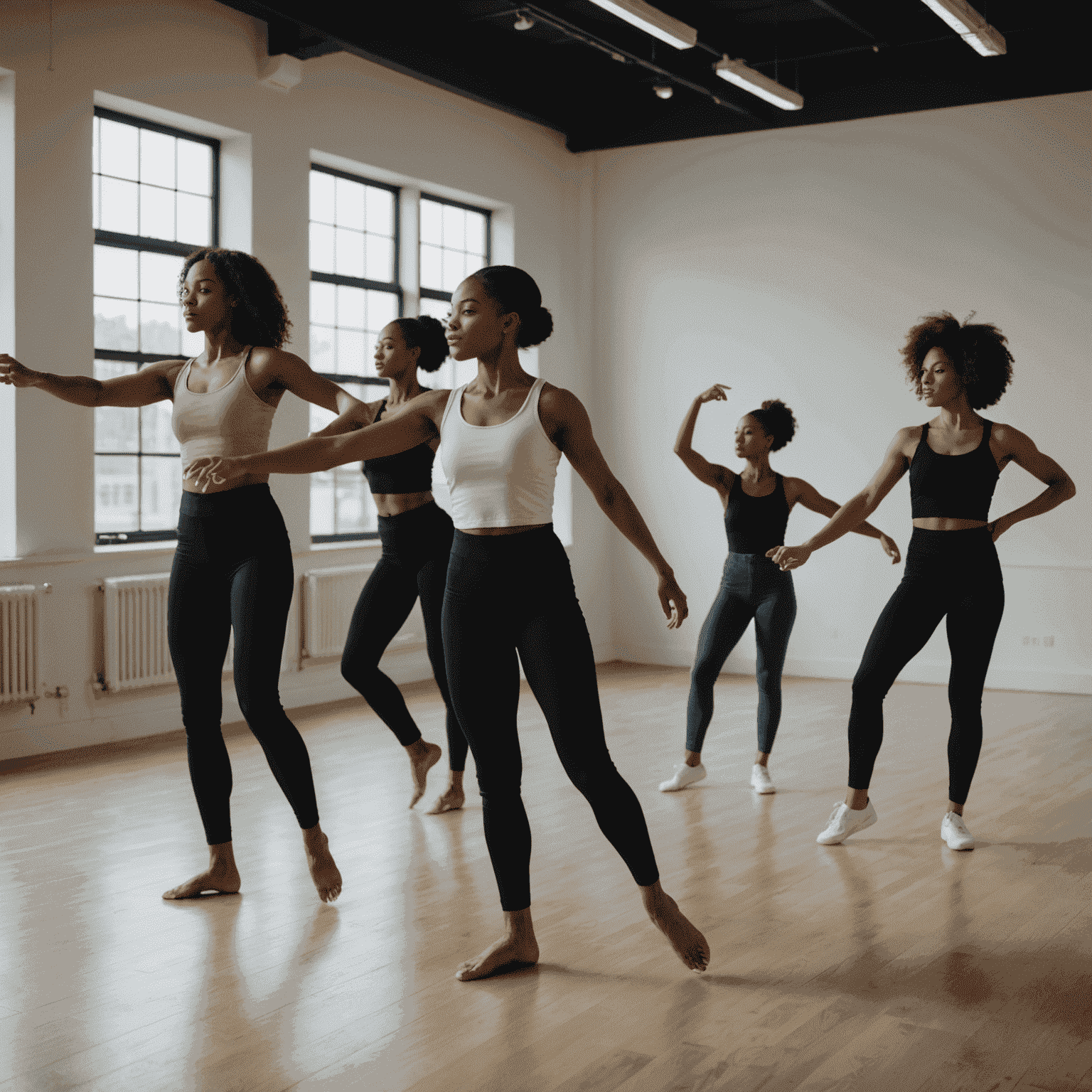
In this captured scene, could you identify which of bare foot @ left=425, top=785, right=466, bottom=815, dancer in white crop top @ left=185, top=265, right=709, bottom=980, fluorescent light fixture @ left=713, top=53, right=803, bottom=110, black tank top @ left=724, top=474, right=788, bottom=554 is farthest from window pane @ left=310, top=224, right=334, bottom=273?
dancer in white crop top @ left=185, top=265, right=709, bottom=980

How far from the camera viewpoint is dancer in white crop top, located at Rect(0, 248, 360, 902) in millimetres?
3109

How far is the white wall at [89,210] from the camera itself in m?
5.43

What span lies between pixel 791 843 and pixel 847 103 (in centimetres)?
557

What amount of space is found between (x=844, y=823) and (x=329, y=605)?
3.65 metres

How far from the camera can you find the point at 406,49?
6953mm

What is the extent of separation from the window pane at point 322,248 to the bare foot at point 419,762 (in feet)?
12.4

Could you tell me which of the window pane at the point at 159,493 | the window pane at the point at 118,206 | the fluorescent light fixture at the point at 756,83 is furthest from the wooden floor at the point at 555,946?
the fluorescent light fixture at the point at 756,83

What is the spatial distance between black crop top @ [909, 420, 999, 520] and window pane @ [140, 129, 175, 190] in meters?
4.29

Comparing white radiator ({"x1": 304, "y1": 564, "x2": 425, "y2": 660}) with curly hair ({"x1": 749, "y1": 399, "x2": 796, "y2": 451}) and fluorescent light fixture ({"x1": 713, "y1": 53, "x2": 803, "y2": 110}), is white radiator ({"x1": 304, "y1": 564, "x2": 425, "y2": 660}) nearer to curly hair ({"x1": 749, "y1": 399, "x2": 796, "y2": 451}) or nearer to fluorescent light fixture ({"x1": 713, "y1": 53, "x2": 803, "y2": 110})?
curly hair ({"x1": 749, "y1": 399, "x2": 796, "y2": 451})

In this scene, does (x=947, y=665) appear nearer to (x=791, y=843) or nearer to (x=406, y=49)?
(x=791, y=843)

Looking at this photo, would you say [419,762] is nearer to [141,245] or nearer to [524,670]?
[524,670]

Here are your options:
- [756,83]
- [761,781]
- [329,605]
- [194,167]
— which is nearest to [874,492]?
[761,781]

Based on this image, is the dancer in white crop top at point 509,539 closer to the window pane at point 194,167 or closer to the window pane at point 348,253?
the window pane at point 194,167

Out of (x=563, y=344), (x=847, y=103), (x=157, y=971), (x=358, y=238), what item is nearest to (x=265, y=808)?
(x=157, y=971)
